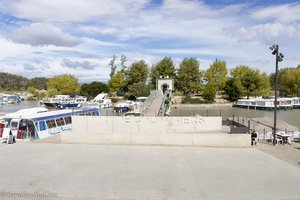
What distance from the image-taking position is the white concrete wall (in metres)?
20.9

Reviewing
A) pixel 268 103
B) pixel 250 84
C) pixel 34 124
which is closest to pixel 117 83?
pixel 250 84

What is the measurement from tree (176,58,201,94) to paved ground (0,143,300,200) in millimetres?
72088

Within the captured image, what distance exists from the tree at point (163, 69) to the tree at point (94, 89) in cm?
2598

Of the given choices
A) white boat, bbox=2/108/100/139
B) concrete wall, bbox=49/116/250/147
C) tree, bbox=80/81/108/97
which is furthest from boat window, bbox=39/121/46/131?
tree, bbox=80/81/108/97

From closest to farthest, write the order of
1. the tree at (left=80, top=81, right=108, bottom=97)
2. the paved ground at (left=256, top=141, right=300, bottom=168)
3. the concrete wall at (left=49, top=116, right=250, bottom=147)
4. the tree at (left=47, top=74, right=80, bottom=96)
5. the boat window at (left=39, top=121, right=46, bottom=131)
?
the paved ground at (left=256, top=141, right=300, bottom=168) < the concrete wall at (left=49, top=116, right=250, bottom=147) < the boat window at (left=39, top=121, right=46, bottom=131) < the tree at (left=80, top=81, right=108, bottom=97) < the tree at (left=47, top=74, right=80, bottom=96)

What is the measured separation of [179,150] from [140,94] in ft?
230

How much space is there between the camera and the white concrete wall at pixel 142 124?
20.9 meters

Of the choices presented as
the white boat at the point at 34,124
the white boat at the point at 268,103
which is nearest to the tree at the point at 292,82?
Result: the white boat at the point at 268,103

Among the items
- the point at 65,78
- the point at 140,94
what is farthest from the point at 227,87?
the point at 65,78

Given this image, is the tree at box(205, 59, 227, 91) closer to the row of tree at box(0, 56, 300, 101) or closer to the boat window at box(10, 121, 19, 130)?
the row of tree at box(0, 56, 300, 101)

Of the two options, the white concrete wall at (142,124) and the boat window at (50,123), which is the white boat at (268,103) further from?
the boat window at (50,123)

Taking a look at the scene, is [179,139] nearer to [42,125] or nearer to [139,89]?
[42,125]

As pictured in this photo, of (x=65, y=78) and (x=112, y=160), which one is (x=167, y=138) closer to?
(x=112, y=160)

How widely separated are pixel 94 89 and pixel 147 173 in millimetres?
101228
